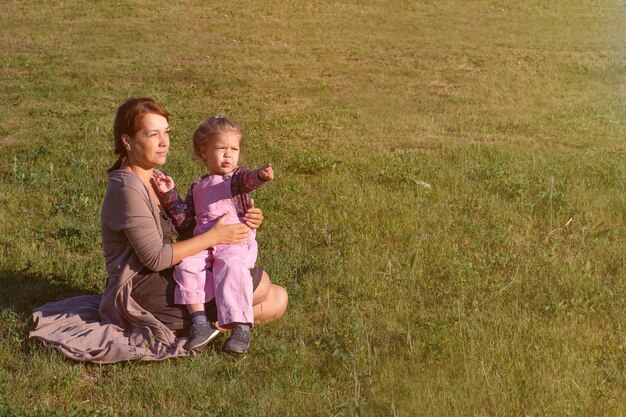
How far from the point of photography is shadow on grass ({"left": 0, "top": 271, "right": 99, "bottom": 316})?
6535 mm

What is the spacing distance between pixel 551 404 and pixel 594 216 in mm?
4104

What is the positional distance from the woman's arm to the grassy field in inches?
27.8

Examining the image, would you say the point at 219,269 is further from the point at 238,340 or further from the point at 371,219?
the point at 371,219

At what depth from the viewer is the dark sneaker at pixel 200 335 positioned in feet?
18.5

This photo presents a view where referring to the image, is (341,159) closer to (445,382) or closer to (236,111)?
(236,111)

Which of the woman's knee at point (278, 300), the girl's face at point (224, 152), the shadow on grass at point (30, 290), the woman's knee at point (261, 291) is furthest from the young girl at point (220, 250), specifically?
the shadow on grass at point (30, 290)

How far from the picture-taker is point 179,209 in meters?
6.20

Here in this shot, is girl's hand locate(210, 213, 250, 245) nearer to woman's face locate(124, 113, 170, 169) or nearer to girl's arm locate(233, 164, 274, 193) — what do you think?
girl's arm locate(233, 164, 274, 193)

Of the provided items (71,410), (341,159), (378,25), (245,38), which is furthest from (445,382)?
(378,25)

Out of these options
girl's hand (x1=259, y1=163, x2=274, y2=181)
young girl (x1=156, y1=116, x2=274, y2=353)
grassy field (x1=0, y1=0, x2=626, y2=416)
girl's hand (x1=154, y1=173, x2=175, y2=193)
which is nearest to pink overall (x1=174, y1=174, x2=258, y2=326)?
young girl (x1=156, y1=116, x2=274, y2=353)

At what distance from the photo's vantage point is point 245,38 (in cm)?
2148

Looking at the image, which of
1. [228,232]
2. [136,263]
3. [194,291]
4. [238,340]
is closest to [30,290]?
[136,263]

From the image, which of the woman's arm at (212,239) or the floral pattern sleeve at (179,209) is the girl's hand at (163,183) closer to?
the floral pattern sleeve at (179,209)

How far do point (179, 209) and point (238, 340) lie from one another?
1.12 meters
